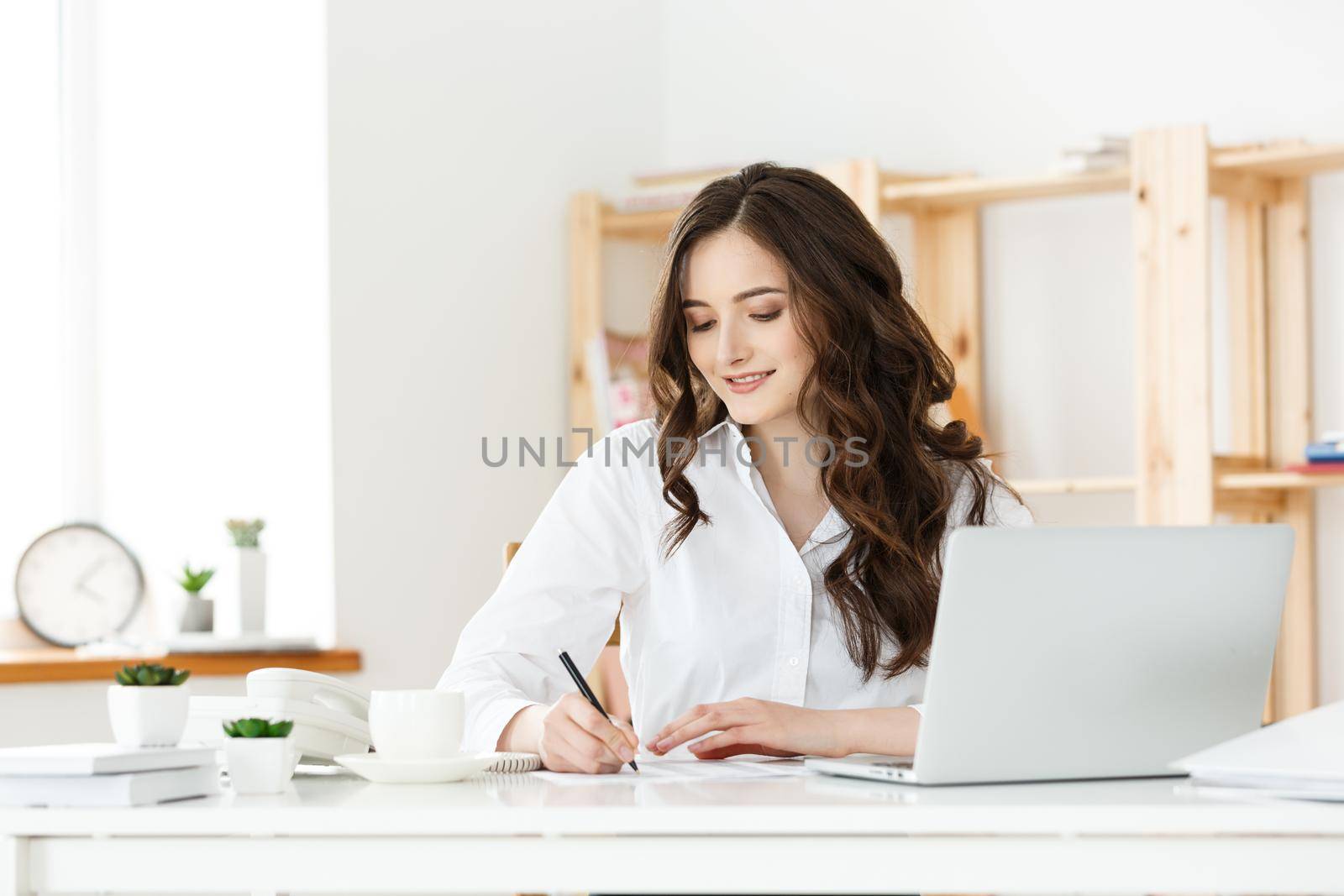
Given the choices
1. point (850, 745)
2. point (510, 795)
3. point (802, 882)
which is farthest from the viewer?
point (850, 745)

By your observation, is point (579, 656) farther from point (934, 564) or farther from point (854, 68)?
point (854, 68)

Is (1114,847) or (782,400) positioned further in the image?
(782,400)

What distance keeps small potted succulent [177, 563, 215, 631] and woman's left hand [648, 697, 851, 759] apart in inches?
69.2

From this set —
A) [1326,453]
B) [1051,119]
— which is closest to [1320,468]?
[1326,453]

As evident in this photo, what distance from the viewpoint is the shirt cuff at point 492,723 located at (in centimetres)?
143

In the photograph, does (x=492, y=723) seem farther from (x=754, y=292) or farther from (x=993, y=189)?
(x=993, y=189)

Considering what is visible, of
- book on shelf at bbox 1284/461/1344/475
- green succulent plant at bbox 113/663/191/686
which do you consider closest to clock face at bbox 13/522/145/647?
green succulent plant at bbox 113/663/191/686

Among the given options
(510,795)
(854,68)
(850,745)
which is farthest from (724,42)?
(510,795)

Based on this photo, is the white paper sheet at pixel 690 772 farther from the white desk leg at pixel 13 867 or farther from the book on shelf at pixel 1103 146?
the book on shelf at pixel 1103 146

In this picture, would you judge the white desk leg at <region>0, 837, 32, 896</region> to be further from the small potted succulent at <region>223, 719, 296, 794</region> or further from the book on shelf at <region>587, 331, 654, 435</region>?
the book on shelf at <region>587, 331, 654, 435</region>

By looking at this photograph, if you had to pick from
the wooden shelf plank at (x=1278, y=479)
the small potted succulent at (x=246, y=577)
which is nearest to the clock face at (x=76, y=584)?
the small potted succulent at (x=246, y=577)

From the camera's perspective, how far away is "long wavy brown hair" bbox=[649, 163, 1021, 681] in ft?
5.74

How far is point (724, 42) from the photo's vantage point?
148 inches

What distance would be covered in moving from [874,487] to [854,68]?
2030 mm
